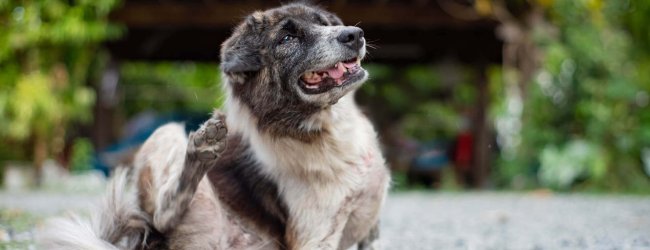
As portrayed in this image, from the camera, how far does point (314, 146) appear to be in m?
3.39

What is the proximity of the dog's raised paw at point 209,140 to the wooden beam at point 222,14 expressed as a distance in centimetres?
905

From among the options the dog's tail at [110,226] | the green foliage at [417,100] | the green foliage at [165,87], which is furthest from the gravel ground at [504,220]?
the green foliage at [165,87]

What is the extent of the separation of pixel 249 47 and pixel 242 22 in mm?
225

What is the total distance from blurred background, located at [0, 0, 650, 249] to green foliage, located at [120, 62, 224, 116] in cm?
493

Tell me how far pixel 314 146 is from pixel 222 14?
871 cm

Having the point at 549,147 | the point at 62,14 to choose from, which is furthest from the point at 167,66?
the point at 549,147

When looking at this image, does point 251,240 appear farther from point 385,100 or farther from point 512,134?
point 385,100

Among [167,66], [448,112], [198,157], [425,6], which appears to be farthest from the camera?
[167,66]

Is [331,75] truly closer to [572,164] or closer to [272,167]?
[272,167]

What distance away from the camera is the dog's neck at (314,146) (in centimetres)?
335

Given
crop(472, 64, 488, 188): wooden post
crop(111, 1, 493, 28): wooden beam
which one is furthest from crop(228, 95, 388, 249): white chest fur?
crop(472, 64, 488, 188): wooden post

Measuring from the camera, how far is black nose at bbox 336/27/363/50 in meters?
3.43

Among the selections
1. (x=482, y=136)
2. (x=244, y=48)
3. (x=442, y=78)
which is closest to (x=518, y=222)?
(x=244, y=48)

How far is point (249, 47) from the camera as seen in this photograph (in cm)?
343
